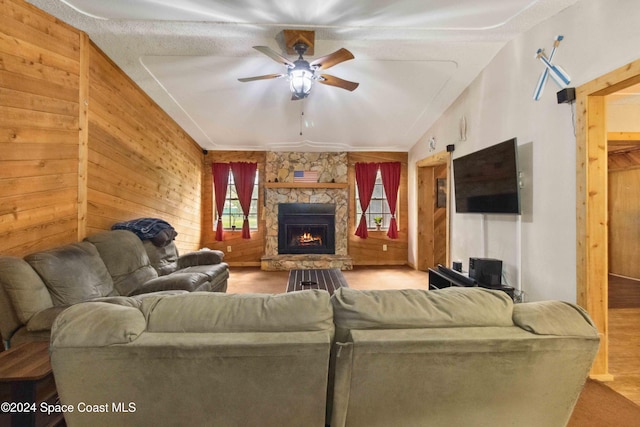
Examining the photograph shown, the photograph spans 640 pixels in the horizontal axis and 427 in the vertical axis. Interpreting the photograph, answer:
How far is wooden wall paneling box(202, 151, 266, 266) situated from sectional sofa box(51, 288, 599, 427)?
526 centimetres

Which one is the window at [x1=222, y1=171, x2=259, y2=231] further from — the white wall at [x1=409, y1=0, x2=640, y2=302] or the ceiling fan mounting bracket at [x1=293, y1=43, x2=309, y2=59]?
the white wall at [x1=409, y1=0, x2=640, y2=302]

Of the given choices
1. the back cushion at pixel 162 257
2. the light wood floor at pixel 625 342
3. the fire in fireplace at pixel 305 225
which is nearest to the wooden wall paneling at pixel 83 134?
the back cushion at pixel 162 257

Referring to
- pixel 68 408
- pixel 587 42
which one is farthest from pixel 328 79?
pixel 68 408

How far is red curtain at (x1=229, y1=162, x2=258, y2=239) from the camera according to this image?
6.23 m

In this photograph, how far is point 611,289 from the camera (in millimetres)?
4258

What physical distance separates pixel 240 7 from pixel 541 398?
3.09 meters

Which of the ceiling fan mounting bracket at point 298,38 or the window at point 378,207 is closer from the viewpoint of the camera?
the ceiling fan mounting bracket at point 298,38

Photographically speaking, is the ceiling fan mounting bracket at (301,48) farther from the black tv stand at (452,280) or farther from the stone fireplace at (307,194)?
the stone fireplace at (307,194)

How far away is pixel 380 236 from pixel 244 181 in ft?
10.6

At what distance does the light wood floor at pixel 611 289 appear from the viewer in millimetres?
2178

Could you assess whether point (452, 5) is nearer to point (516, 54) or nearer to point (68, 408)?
point (516, 54)

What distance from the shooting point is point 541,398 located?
3.70 ft

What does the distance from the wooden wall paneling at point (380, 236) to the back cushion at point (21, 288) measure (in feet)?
17.0

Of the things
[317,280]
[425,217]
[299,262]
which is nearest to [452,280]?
[317,280]
